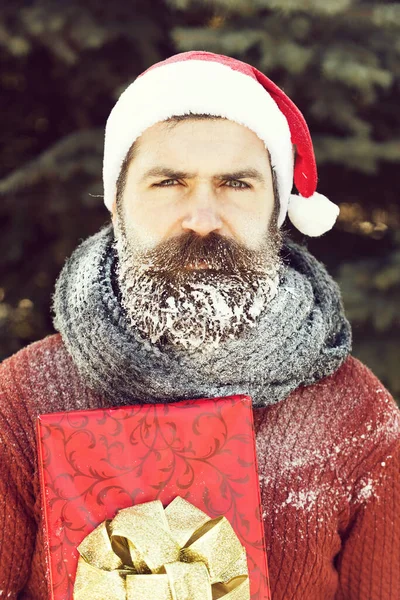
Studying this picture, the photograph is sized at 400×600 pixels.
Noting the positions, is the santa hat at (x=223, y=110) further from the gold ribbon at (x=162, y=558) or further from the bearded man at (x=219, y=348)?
the gold ribbon at (x=162, y=558)

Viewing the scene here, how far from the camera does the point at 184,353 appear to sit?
1.12 m

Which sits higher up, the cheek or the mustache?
the cheek

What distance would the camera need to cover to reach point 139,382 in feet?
3.53

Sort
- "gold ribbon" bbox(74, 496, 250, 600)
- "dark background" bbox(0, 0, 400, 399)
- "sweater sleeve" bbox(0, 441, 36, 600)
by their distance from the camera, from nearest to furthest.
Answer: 1. "gold ribbon" bbox(74, 496, 250, 600)
2. "sweater sleeve" bbox(0, 441, 36, 600)
3. "dark background" bbox(0, 0, 400, 399)

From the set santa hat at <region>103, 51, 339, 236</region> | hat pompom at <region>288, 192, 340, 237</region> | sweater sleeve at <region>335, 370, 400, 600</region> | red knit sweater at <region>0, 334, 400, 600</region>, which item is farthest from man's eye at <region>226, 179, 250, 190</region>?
sweater sleeve at <region>335, 370, 400, 600</region>

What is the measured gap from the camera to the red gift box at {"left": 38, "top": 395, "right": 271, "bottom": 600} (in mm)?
859

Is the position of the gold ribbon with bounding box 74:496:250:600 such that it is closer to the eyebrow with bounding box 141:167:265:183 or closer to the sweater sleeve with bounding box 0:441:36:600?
the sweater sleeve with bounding box 0:441:36:600

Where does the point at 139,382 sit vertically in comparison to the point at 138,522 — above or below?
above

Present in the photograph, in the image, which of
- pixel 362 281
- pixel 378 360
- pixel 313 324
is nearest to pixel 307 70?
pixel 362 281

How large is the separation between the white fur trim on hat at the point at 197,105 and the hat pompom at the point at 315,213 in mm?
98

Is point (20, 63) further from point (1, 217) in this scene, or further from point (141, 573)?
point (141, 573)

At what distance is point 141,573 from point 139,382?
13.2 inches

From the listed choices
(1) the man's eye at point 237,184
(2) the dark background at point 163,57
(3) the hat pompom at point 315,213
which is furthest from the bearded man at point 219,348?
(2) the dark background at point 163,57

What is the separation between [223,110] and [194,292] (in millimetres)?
328
